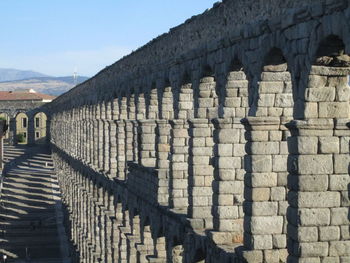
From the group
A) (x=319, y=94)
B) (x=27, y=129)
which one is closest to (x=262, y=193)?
(x=319, y=94)

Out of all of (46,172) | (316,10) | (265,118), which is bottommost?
(46,172)

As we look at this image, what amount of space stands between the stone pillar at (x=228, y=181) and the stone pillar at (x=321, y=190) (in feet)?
16.9

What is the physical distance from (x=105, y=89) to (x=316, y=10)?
99.2 ft

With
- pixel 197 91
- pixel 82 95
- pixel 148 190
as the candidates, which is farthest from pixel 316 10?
pixel 82 95

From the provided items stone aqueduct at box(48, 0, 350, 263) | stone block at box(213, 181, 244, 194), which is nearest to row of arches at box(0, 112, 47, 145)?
stone aqueduct at box(48, 0, 350, 263)

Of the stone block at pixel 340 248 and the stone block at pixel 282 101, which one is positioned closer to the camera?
the stone block at pixel 340 248

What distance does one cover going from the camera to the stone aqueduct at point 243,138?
14266 millimetres

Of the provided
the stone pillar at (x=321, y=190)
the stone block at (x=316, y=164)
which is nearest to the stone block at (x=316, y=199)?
the stone pillar at (x=321, y=190)

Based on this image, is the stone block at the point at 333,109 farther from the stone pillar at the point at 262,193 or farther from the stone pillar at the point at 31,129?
the stone pillar at the point at 31,129

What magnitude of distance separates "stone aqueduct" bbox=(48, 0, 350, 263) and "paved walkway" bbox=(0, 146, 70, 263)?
71.6 feet

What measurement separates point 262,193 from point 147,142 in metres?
13.9

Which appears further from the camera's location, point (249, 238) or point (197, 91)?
point (197, 91)

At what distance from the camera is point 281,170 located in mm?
16656

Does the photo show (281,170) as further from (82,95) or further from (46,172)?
(46,172)
